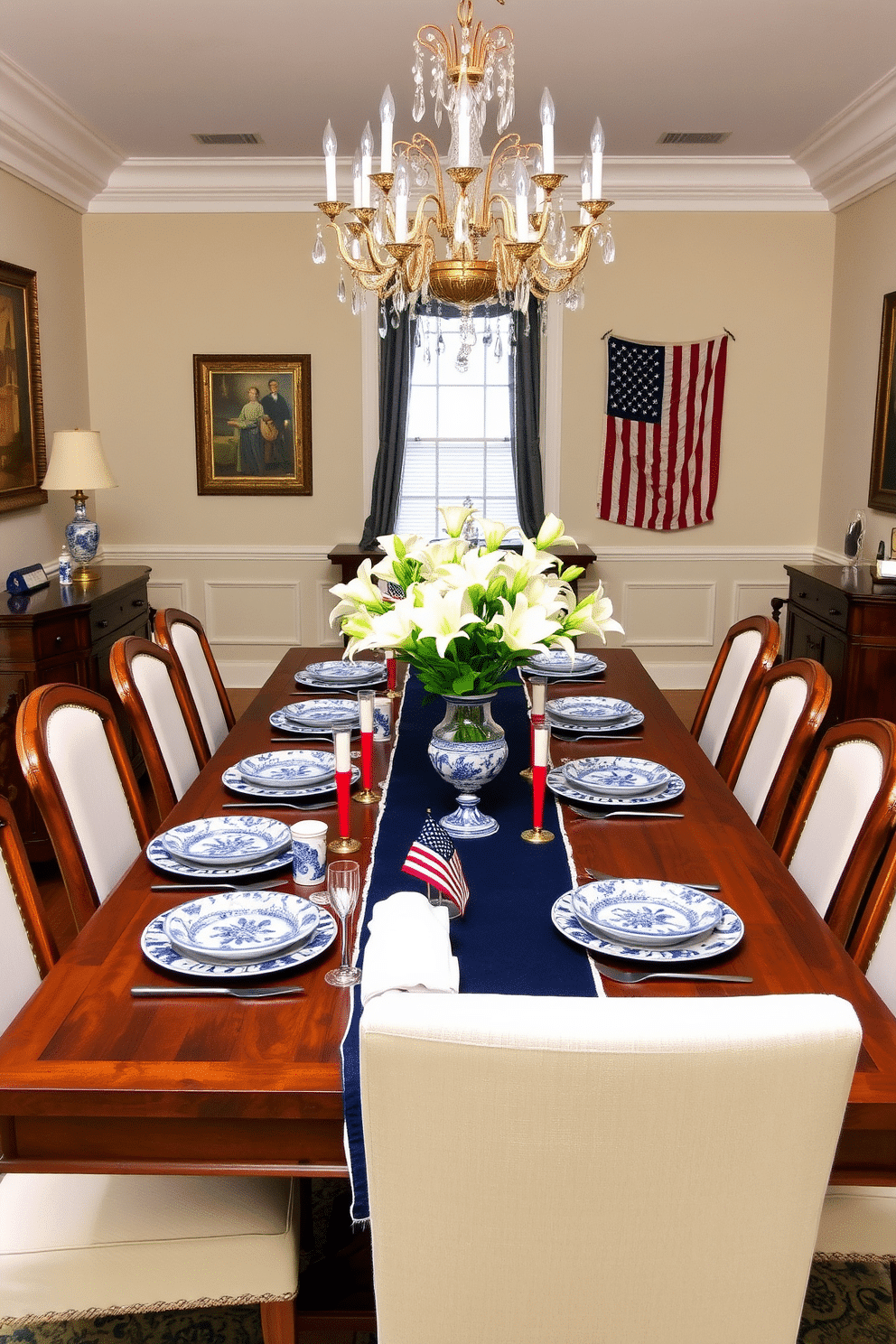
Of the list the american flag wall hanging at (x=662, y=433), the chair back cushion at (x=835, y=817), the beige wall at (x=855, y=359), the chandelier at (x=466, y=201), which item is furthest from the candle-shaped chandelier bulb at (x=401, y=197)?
the american flag wall hanging at (x=662, y=433)

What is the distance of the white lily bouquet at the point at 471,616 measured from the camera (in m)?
2.20

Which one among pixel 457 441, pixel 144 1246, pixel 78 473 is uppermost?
pixel 457 441

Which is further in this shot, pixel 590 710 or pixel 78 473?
pixel 78 473

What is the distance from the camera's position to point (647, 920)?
1845 millimetres

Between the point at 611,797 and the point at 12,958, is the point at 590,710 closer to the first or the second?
the point at 611,797

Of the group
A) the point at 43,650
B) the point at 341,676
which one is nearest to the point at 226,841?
the point at 341,676

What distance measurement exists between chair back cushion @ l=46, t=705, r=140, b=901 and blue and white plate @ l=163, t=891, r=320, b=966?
0.44 m

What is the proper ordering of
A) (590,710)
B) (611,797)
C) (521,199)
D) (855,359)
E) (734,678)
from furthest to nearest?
1. (855,359)
2. (734,678)
3. (590,710)
4. (521,199)
5. (611,797)

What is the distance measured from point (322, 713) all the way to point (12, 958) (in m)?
1.41

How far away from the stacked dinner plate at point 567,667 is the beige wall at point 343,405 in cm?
304

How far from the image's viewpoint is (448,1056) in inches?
43.6

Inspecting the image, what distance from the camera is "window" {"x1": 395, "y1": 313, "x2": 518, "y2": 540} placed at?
6.66 meters

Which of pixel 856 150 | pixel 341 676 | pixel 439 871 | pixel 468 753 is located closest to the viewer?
pixel 439 871

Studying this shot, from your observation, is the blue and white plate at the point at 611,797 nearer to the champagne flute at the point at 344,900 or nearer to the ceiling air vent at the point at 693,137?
the champagne flute at the point at 344,900
